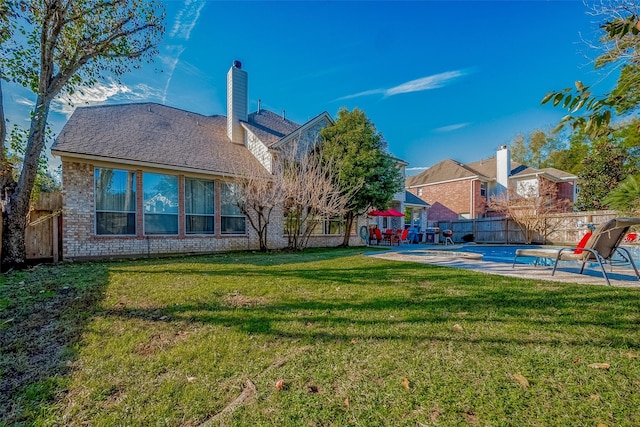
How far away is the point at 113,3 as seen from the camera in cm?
814

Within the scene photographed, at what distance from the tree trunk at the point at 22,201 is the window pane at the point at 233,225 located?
5860 millimetres

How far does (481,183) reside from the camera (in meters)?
25.5

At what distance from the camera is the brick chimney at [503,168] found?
2505 cm

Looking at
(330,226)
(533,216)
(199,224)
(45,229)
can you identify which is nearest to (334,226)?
(330,226)

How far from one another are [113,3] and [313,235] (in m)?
11.1

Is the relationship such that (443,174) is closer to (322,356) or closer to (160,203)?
(160,203)

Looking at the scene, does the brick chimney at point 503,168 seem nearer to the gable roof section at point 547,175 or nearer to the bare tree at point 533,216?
the gable roof section at point 547,175

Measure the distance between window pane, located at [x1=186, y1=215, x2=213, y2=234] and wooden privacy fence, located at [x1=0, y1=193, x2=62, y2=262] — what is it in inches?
149

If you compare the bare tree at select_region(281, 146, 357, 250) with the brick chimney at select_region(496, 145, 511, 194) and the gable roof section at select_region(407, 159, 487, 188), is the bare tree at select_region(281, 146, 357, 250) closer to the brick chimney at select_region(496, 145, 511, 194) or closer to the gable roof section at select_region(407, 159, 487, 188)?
the gable roof section at select_region(407, 159, 487, 188)

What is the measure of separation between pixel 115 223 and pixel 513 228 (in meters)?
22.4

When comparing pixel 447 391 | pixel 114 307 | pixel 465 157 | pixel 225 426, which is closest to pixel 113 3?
pixel 114 307

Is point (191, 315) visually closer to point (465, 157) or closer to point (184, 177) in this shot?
point (184, 177)

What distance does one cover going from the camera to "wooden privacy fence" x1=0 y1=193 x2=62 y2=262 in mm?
8477

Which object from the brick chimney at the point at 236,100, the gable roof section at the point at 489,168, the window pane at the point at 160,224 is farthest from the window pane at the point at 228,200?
the gable roof section at the point at 489,168
